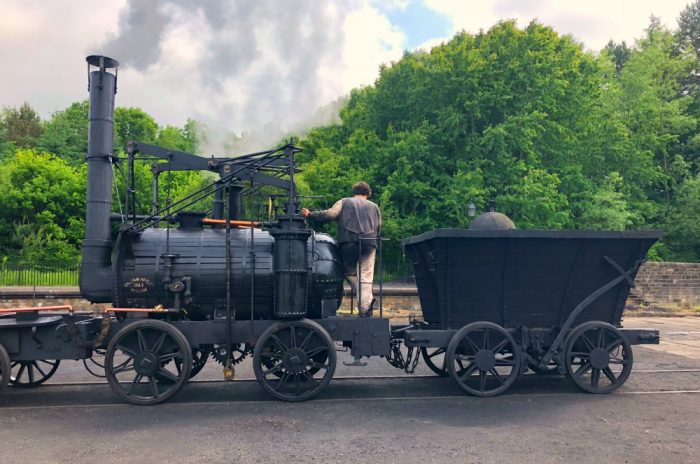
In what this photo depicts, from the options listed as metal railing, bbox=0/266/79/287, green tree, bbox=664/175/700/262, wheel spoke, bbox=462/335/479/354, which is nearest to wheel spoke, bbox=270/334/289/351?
wheel spoke, bbox=462/335/479/354

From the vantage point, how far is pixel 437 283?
6824 millimetres

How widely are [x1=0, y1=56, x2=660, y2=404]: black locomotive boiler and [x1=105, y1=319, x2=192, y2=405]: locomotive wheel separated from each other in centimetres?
2

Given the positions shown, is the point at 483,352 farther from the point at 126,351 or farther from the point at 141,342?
the point at 126,351

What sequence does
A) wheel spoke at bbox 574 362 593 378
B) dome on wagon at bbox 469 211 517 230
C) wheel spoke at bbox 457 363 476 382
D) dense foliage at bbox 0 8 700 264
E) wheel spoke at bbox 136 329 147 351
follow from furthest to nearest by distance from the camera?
dense foliage at bbox 0 8 700 264 → dome on wagon at bbox 469 211 517 230 → wheel spoke at bbox 574 362 593 378 → wheel spoke at bbox 457 363 476 382 → wheel spoke at bbox 136 329 147 351

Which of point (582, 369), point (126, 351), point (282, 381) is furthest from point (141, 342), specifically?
point (582, 369)

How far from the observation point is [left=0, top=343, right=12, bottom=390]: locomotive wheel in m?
5.89

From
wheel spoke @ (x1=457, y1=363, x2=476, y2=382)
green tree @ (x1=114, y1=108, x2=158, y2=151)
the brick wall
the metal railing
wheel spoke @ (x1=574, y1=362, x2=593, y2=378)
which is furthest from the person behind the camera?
green tree @ (x1=114, y1=108, x2=158, y2=151)

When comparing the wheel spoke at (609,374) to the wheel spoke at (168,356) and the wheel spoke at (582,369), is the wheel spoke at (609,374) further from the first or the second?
the wheel spoke at (168,356)

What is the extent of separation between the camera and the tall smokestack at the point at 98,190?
21.4 feet

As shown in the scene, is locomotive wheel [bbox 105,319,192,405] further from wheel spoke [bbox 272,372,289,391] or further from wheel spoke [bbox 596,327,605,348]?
wheel spoke [bbox 596,327,605,348]

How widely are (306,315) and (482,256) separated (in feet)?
7.77

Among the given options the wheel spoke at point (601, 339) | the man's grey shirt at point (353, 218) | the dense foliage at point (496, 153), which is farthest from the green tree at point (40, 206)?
the wheel spoke at point (601, 339)

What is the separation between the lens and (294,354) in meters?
6.33

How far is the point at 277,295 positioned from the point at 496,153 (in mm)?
19582
